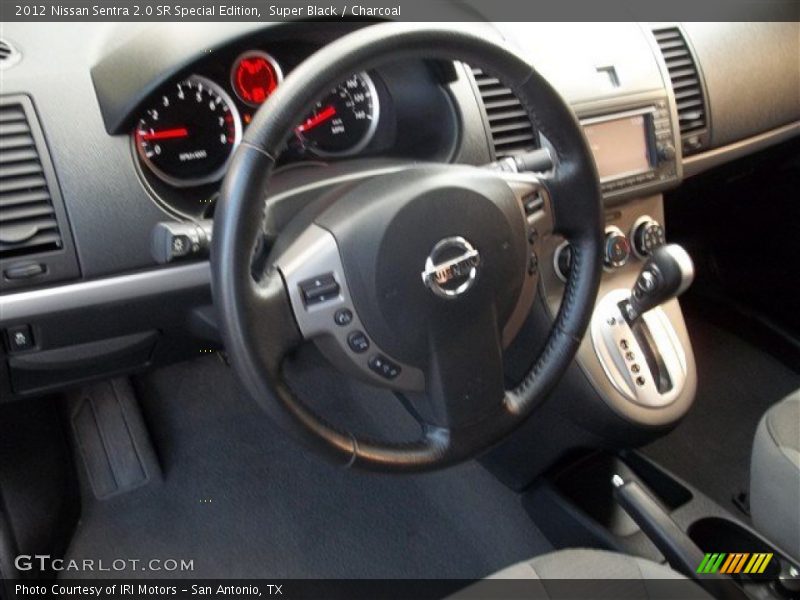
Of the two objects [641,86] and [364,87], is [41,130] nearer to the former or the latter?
[364,87]

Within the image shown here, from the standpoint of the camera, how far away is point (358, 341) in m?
0.92

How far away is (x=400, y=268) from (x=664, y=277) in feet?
1.41

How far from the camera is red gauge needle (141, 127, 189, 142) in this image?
1.06 m

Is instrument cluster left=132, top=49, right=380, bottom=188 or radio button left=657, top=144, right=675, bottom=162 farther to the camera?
radio button left=657, top=144, right=675, bottom=162

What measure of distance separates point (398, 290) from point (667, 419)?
2.00 ft

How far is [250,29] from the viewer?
1.03 meters

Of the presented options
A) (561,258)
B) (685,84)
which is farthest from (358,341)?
(685,84)

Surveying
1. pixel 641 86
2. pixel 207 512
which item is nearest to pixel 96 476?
pixel 207 512

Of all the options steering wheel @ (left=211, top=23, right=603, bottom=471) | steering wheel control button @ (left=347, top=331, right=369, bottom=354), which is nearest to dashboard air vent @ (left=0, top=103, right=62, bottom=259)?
steering wheel @ (left=211, top=23, right=603, bottom=471)

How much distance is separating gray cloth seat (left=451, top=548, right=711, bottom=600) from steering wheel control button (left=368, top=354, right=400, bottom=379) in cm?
26

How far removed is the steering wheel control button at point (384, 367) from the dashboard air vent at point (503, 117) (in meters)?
0.43

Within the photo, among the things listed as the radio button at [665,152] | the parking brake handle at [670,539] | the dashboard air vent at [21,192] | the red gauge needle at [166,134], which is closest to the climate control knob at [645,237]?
the radio button at [665,152]

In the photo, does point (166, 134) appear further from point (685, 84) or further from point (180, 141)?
point (685, 84)

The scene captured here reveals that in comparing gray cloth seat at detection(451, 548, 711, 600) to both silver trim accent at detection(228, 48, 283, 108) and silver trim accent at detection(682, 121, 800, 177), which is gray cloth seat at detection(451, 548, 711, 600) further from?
silver trim accent at detection(682, 121, 800, 177)
